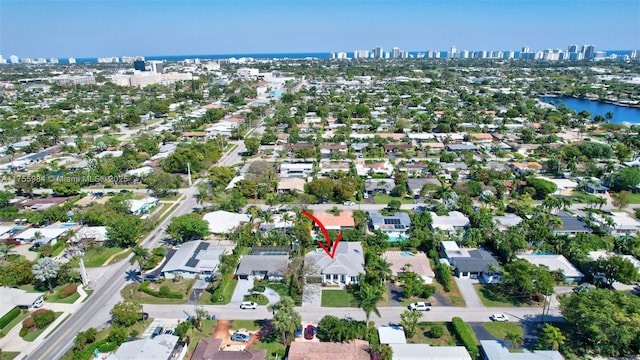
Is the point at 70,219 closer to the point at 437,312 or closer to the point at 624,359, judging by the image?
the point at 437,312

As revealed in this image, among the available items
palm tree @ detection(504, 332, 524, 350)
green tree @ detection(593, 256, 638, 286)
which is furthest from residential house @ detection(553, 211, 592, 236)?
palm tree @ detection(504, 332, 524, 350)

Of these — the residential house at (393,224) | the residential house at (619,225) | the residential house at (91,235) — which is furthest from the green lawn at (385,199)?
the residential house at (91,235)

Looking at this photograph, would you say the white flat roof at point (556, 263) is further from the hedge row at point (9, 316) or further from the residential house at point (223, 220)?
the hedge row at point (9, 316)

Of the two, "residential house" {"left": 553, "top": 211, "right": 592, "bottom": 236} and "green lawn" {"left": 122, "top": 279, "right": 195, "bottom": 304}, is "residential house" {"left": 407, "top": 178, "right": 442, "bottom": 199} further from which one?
"green lawn" {"left": 122, "top": 279, "right": 195, "bottom": 304}

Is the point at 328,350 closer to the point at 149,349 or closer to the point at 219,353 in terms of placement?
the point at 219,353

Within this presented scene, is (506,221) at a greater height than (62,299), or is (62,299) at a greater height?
(506,221)

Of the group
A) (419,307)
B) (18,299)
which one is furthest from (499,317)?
(18,299)

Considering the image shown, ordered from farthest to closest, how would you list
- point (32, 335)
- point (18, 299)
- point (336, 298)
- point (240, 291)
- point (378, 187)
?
point (378, 187) → point (240, 291) → point (336, 298) → point (18, 299) → point (32, 335)

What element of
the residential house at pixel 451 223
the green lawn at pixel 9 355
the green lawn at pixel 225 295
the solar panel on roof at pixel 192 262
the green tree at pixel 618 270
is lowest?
the green lawn at pixel 9 355
